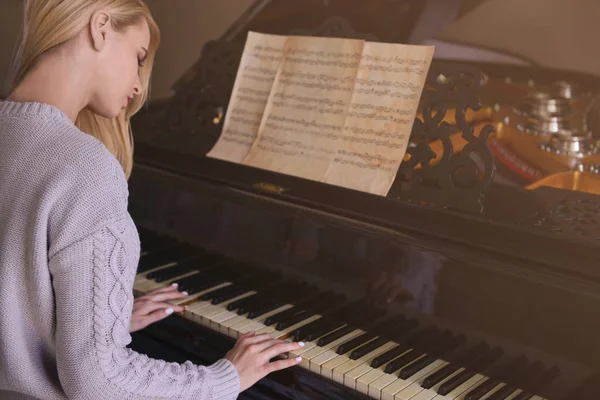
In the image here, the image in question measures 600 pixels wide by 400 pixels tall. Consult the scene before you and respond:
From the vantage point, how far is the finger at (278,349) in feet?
5.12

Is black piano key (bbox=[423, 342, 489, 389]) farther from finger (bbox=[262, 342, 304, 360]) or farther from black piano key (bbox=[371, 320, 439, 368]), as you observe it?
finger (bbox=[262, 342, 304, 360])

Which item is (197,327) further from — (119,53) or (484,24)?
(484,24)

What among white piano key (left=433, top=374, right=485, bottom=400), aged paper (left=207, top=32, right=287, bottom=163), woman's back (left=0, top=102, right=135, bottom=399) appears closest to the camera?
woman's back (left=0, top=102, right=135, bottom=399)

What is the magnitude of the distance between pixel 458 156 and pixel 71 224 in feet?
2.88

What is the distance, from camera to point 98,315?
1.24m

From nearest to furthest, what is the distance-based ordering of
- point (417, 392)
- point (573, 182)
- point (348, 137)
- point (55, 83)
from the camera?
1. point (55, 83)
2. point (417, 392)
3. point (573, 182)
4. point (348, 137)

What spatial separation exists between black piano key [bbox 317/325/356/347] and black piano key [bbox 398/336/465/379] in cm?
21

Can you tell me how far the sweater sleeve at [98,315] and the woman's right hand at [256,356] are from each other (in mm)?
222

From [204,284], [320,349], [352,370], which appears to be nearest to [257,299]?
[204,284]

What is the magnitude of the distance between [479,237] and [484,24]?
0.57 metres

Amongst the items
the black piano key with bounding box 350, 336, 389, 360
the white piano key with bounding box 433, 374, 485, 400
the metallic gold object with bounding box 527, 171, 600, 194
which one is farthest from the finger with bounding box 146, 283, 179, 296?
the metallic gold object with bounding box 527, 171, 600, 194

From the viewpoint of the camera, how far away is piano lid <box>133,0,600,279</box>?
1494 mm

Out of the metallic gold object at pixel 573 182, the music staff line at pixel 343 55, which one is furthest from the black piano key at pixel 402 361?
the music staff line at pixel 343 55

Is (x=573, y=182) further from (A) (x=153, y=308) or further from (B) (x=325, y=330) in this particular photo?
(A) (x=153, y=308)
